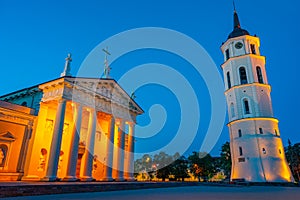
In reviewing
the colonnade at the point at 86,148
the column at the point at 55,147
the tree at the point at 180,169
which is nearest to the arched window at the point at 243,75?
the colonnade at the point at 86,148

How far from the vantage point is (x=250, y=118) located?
29.9 meters

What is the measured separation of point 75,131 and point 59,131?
154cm

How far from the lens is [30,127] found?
18109 millimetres

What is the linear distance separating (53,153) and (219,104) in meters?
32.0

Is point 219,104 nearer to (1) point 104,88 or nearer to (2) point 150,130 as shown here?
(2) point 150,130

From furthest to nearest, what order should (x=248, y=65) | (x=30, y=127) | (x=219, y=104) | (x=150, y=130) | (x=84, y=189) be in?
1. (x=150, y=130)
2. (x=219, y=104)
3. (x=248, y=65)
4. (x=30, y=127)
5. (x=84, y=189)

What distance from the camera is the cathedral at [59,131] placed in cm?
1652

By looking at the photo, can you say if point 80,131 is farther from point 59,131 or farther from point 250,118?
point 250,118

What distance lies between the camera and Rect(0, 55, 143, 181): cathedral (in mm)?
16516

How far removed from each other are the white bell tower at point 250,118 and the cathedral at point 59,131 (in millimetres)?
16258

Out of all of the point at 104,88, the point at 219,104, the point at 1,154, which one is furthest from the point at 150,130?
the point at 1,154

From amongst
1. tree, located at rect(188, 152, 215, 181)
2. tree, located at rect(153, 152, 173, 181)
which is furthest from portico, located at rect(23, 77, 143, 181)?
tree, located at rect(188, 152, 215, 181)

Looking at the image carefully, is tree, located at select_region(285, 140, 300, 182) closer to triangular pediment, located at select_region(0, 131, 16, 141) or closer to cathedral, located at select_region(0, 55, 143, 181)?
cathedral, located at select_region(0, 55, 143, 181)

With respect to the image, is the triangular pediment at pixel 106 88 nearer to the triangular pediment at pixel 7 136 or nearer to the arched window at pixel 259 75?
the triangular pediment at pixel 7 136
